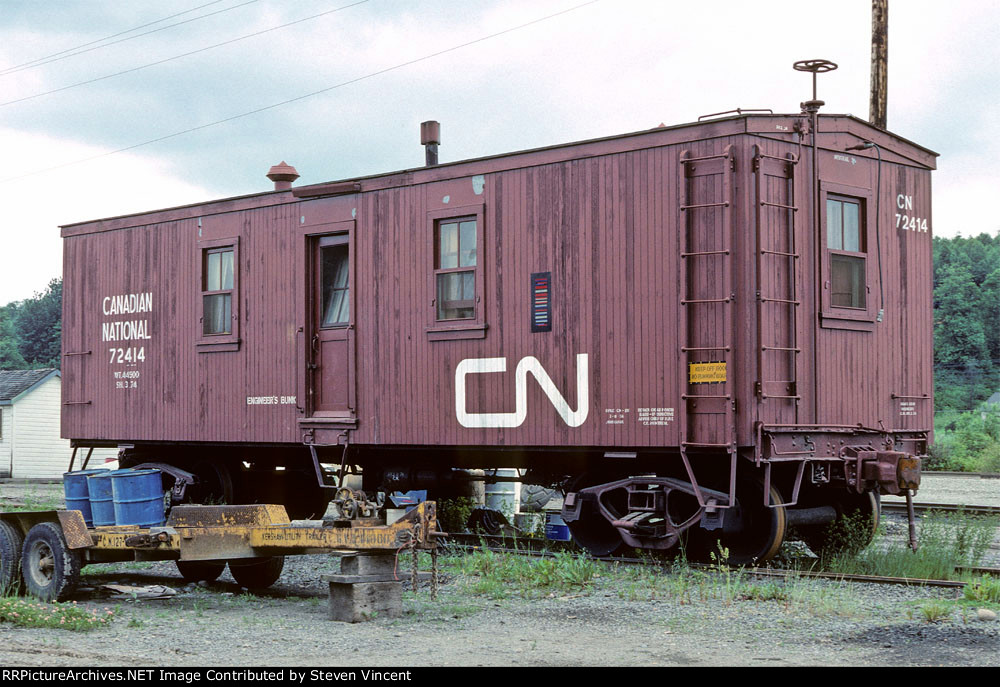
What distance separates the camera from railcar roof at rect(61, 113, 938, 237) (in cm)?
1083

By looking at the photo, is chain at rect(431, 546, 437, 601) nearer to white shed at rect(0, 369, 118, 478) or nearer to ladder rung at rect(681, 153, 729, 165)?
ladder rung at rect(681, 153, 729, 165)

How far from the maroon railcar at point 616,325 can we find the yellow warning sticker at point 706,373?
20 mm

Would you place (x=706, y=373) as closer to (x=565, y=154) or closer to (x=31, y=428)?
(x=565, y=154)

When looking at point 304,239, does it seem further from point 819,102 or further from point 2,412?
point 2,412

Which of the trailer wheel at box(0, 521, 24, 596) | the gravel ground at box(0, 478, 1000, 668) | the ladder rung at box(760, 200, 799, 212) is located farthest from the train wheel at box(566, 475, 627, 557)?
the trailer wheel at box(0, 521, 24, 596)

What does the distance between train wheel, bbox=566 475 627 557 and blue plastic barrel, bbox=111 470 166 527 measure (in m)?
4.00

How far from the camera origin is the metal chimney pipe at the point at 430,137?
1516cm

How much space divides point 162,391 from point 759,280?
8.19m

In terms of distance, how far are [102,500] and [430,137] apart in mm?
7017

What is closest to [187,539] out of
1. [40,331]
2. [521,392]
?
[521,392]

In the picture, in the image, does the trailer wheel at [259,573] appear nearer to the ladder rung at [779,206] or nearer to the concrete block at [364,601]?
the concrete block at [364,601]

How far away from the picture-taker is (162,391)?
15.4 meters
